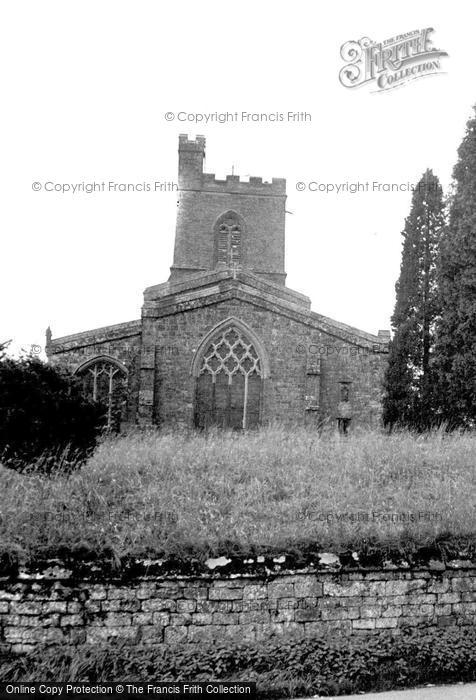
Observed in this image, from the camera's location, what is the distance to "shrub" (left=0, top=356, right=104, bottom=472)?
7742mm

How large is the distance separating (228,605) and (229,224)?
95.0 ft

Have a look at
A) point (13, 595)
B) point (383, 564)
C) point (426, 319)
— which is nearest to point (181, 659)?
point (13, 595)

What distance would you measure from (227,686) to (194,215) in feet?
98.3

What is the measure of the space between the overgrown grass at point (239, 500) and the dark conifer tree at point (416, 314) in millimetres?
15083

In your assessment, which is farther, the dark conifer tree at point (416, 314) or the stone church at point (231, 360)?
the dark conifer tree at point (416, 314)

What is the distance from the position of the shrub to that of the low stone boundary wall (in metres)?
2.30

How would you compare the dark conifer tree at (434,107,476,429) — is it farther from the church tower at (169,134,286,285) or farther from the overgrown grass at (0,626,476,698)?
the overgrown grass at (0,626,476,698)

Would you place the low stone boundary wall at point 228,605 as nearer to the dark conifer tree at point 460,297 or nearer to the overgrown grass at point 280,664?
the overgrown grass at point 280,664

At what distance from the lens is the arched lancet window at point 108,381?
20.4 meters

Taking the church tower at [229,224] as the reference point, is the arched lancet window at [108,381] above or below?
below

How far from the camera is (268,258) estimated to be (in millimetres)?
32938

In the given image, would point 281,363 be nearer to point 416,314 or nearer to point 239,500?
point 416,314

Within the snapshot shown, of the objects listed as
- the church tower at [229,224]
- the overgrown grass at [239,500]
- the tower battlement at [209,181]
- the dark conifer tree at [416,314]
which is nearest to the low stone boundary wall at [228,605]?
the overgrown grass at [239,500]

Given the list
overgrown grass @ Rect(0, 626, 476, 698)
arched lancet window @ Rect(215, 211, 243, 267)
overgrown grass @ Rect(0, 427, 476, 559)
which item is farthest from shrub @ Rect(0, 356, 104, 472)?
arched lancet window @ Rect(215, 211, 243, 267)
